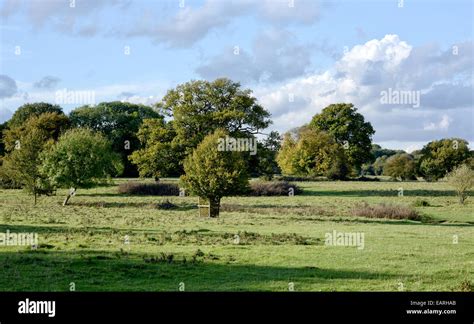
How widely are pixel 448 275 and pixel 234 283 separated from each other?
6855 millimetres

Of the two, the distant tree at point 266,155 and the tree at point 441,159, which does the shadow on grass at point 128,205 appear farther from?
the tree at point 441,159

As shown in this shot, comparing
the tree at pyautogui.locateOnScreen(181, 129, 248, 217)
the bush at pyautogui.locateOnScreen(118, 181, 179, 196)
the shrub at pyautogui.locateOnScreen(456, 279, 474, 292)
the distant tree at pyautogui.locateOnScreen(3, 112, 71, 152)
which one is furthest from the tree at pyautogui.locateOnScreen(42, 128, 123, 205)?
the shrub at pyautogui.locateOnScreen(456, 279, 474, 292)

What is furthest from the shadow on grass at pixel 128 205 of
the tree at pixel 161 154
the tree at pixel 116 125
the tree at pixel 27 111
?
the tree at pixel 27 111

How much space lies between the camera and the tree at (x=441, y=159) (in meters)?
95.9

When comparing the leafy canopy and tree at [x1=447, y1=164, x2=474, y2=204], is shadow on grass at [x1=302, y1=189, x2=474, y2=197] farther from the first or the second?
the leafy canopy

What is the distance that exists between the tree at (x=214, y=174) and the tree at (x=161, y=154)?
21.0m

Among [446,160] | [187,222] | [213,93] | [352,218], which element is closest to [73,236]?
[187,222]

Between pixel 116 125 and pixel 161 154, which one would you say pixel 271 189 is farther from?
pixel 116 125

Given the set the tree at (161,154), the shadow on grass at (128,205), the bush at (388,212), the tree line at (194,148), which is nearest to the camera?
the bush at (388,212)

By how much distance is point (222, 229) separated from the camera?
3186 centimetres

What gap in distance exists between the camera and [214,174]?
141ft

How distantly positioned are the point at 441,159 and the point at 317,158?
21725 mm
